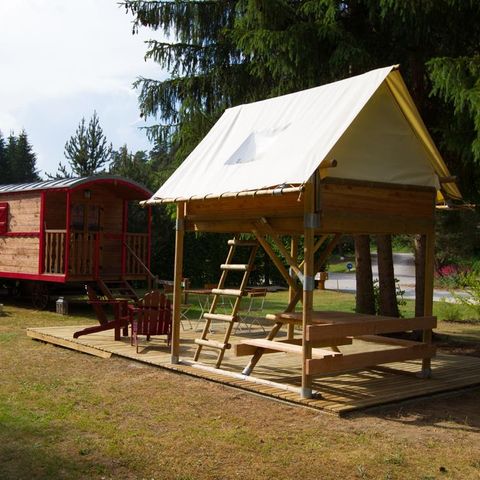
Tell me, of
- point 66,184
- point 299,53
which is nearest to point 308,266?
point 299,53

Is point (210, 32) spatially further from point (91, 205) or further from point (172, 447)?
point (172, 447)

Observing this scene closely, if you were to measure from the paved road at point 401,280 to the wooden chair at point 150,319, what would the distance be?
15.7 metres

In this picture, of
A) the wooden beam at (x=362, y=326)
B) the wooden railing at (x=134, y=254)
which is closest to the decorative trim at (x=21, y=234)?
the wooden railing at (x=134, y=254)

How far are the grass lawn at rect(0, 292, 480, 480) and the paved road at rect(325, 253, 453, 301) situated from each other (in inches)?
699

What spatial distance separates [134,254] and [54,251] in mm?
2090

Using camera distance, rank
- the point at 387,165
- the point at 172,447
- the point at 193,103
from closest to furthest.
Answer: the point at 172,447 → the point at 387,165 → the point at 193,103

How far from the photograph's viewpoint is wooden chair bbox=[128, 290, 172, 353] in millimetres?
9906

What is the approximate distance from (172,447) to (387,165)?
4.30 meters

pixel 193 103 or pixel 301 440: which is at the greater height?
pixel 193 103

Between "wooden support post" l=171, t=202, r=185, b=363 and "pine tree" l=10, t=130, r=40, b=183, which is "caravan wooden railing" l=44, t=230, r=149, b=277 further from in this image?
"pine tree" l=10, t=130, r=40, b=183

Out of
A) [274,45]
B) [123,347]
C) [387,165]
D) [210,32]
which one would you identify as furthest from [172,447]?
[210,32]

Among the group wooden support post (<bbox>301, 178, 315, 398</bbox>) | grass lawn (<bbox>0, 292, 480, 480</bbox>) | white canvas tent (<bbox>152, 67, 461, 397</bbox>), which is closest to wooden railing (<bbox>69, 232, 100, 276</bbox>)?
grass lawn (<bbox>0, 292, 480, 480</bbox>)

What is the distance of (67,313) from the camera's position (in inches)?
651

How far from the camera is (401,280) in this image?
36219 millimetres
